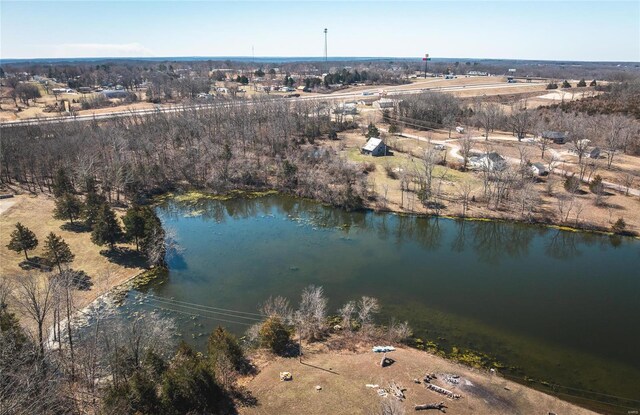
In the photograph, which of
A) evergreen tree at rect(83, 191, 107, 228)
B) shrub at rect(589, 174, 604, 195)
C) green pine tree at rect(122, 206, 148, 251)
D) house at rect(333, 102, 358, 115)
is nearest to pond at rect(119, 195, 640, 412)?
green pine tree at rect(122, 206, 148, 251)

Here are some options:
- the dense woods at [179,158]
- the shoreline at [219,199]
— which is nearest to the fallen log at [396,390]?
the shoreline at [219,199]

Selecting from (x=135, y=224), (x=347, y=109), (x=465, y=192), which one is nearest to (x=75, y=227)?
(x=135, y=224)

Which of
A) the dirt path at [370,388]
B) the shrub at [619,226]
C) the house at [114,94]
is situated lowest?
the dirt path at [370,388]

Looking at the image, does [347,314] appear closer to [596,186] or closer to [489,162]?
[489,162]

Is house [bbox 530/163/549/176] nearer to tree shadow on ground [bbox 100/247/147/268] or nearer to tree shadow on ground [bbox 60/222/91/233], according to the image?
tree shadow on ground [bbox 100/247/147/268]

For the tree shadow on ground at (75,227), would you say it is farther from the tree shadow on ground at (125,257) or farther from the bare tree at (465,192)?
the bare tree at (465,192)

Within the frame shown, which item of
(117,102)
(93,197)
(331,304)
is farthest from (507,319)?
(117,102)
